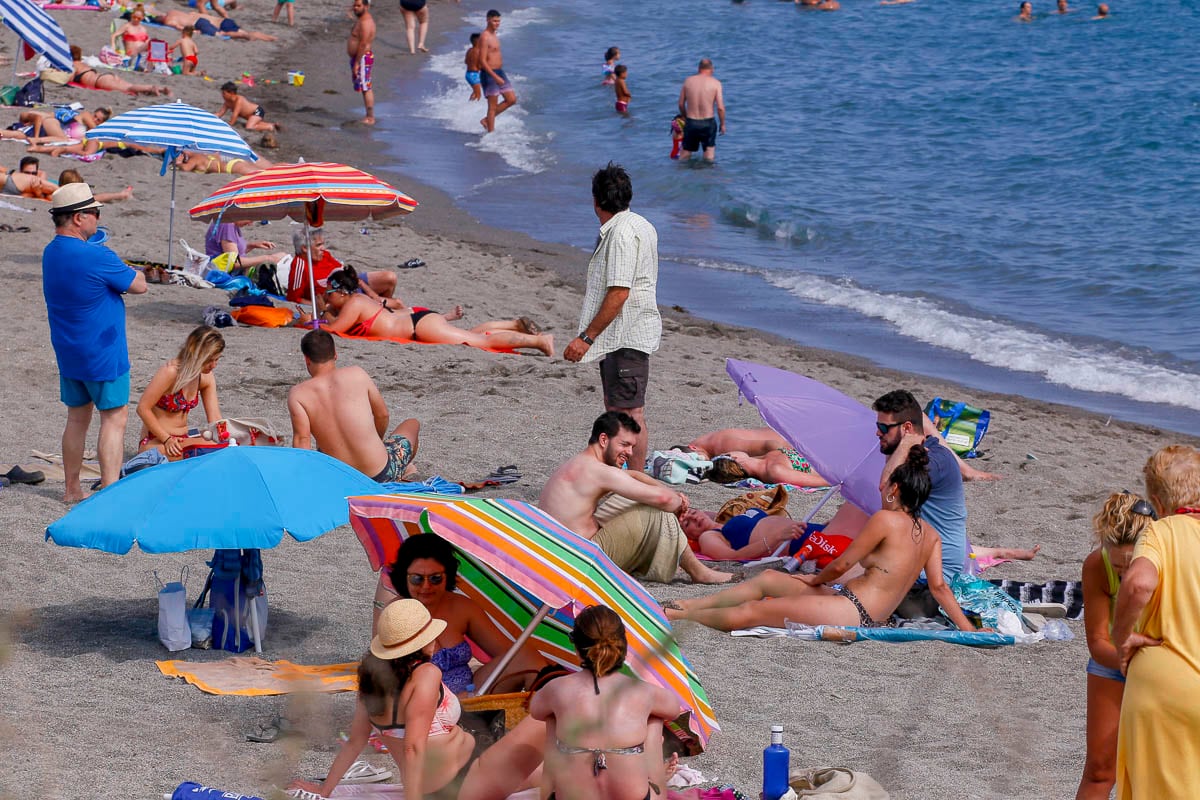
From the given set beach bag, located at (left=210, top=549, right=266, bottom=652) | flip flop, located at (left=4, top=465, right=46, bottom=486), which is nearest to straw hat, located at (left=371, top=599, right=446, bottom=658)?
beach bag, located at (left=210, top=549, right=266, bottom=652)

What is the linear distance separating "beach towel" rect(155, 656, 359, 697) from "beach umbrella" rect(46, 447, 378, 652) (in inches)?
18.9

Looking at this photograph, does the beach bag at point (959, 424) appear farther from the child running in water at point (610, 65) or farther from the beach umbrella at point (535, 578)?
the child running in water at point (610, 65)

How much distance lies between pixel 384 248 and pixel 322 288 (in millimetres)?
2763

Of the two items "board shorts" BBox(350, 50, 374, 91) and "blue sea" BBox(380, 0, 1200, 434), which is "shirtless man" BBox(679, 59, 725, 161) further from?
"board shorts" BBox(350, 50, 374, 91)

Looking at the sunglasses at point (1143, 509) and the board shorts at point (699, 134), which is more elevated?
the board shorts at point (699, 134)

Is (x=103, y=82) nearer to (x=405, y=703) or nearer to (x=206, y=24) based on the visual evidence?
(x=206, y=24)

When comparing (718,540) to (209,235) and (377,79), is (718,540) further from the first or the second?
(377,79)

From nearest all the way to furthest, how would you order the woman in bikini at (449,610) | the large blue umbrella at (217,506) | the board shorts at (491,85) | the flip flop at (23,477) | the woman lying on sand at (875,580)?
the woman in bikini at (449,610) < the large blue umbrella at (217,506) < the woman lying on sand at (875,580) < the flip flop at (23,477) < the board shorts at (491,85)

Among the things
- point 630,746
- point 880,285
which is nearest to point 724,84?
point 880,285

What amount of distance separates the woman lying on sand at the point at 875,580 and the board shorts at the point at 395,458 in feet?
7.01

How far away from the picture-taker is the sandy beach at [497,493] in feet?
13.9

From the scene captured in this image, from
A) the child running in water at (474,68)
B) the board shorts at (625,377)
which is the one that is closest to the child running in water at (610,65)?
the child running in water at (474,68)

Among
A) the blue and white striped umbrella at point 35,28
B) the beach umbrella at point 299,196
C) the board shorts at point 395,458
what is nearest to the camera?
the board shorts at point 395,458

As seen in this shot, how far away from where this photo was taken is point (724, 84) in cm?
2844
